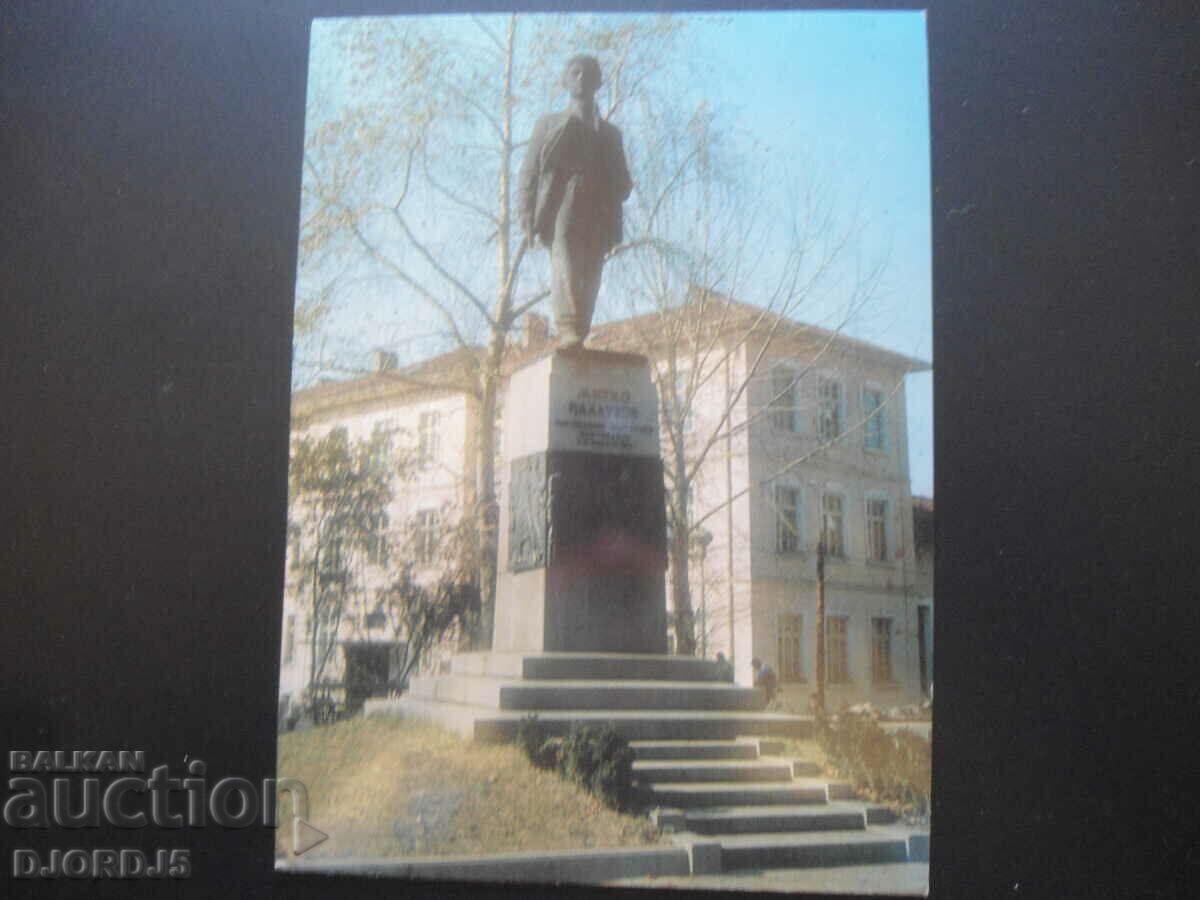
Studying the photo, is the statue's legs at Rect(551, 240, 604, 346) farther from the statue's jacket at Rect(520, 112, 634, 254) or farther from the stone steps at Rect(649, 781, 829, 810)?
the stone steps at Rect(649, 781, 829, 810)

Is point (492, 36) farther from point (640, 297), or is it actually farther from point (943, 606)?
point (943, 606)

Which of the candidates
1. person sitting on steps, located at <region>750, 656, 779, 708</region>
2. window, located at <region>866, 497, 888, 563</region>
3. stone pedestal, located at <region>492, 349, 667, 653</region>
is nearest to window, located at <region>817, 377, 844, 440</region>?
window, located at <region>866, 497, 888, 563</region>

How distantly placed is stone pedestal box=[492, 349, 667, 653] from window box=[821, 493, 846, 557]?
0.50 metres

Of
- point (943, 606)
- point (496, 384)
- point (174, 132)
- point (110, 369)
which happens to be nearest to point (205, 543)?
point (110, 369)

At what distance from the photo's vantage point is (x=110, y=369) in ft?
12.9

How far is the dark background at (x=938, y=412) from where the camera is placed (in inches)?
144

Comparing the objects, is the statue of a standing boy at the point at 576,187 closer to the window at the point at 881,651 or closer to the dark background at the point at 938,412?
the dark background at the point at 938,412

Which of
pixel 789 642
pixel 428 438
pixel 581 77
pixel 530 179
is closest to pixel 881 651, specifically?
pixel 789 642

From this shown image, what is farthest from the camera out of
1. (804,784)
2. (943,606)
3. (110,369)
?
(110,369)

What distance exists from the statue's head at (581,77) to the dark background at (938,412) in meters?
0.61

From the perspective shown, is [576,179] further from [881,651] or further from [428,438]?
[881,651]

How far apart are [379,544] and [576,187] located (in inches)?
49.5

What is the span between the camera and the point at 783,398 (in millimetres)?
3617

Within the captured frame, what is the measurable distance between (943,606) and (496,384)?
4.99 feet
